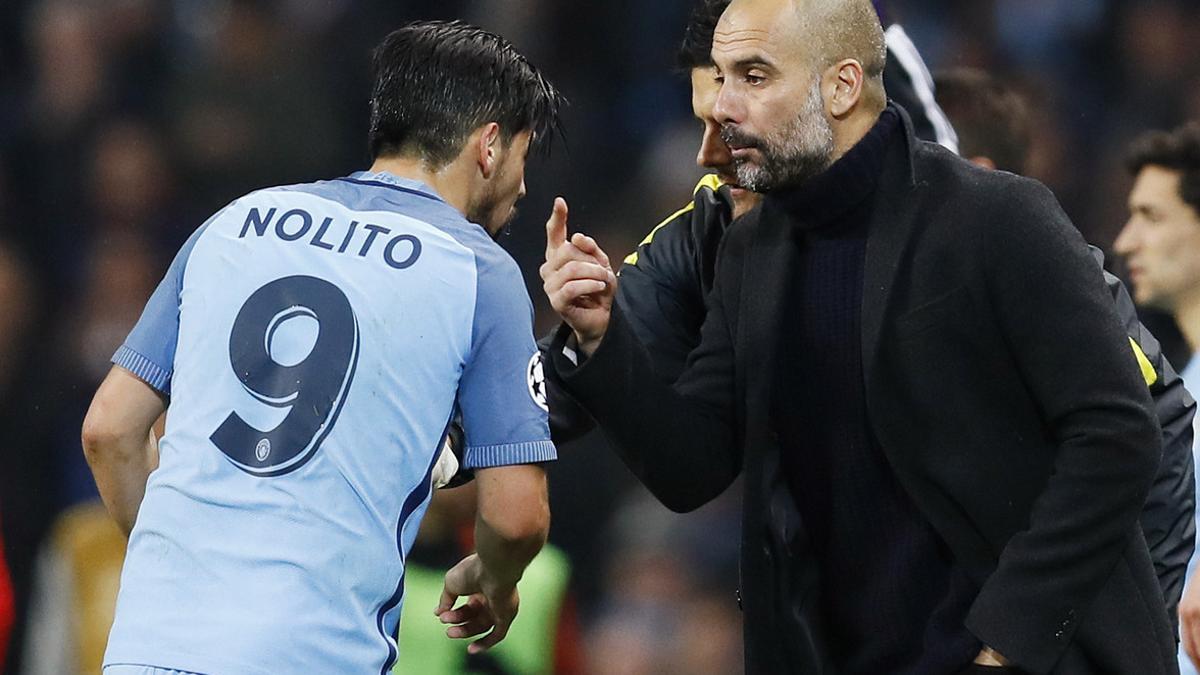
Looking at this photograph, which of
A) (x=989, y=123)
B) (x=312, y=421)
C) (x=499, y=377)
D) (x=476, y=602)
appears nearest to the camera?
(x=312, y=421)

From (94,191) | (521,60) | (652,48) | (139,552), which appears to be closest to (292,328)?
(139,552)

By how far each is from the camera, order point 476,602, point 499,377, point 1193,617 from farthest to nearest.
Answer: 1. point 1193,617
2. point 476,602
3. point 499,377

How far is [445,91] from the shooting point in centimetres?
268

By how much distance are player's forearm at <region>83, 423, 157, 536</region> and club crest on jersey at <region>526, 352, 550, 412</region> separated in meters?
0.58

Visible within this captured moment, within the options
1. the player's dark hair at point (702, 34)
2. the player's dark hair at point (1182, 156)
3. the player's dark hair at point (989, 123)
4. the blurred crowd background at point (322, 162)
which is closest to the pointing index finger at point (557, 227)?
the player's dark hair at point (702, 34)

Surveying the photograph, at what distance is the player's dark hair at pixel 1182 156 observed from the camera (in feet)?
15.6

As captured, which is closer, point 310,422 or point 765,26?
point 310,422

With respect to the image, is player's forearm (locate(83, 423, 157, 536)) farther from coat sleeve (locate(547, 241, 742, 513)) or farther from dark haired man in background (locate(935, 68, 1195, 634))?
dark haired man in background (locate(935, 68, 1195, 634))

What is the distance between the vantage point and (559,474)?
529cm

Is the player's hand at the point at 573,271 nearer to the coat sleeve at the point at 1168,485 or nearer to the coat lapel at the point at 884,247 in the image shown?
the coat lapel at the point at 884,247

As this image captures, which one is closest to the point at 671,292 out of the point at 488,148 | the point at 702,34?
the point at 702,34

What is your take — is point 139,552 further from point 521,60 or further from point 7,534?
point 7,534

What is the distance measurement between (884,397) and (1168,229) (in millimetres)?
2517

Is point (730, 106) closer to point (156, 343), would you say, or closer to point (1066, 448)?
point (1066, 448)
